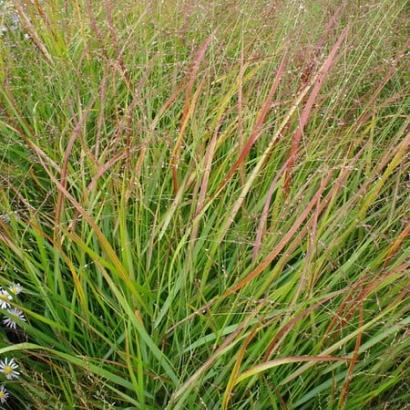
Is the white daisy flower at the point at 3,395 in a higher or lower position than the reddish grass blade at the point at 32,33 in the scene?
lower

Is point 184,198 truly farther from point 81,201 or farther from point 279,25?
point 279,25

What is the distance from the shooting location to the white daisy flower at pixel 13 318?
1.27 metres

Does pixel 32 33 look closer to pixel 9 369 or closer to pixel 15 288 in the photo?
pixel 15 288

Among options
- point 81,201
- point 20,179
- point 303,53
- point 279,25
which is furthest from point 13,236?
point 279,25

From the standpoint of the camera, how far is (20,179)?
1647 mm

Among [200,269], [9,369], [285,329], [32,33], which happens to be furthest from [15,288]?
[32,33]

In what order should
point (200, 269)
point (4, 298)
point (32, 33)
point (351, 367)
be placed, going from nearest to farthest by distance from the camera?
point (351, 367)
point (4, 298)
point (200, 269)
point (32, 33)

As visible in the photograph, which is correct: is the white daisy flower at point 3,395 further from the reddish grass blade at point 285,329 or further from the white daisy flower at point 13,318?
the reddish grass blade at point 285,329

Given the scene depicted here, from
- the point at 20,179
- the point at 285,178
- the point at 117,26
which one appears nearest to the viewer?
the point at 285,178

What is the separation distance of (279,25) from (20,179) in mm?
992

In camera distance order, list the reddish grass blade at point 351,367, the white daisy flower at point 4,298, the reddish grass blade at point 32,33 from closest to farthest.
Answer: the reddish grass blade at point 351,367
the white daisy flower at point 4,298
the reddish grass blade at point 32,33

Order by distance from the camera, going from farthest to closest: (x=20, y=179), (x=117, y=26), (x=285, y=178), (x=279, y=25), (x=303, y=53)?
(x=117, y=26) → (x=279, y=25) → (x=303, y=53) → (x=20, y=179) → (x=285, y=178)

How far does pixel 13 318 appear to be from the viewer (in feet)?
4.16

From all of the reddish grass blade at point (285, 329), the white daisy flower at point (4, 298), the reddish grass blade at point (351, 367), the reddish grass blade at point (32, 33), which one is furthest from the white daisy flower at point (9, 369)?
the reddish grass blade at point (32, 33)
